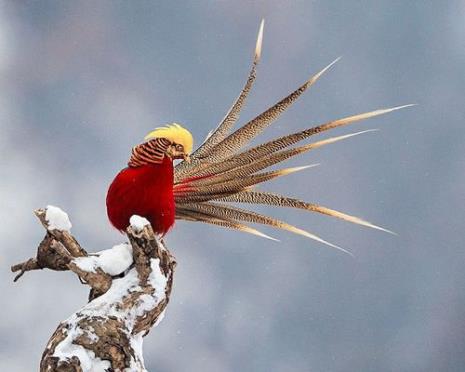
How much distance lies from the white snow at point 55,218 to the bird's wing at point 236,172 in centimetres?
81

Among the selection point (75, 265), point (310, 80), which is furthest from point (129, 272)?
point (310, 80)

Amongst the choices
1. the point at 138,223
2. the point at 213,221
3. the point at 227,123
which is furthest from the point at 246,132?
the point at 138,223

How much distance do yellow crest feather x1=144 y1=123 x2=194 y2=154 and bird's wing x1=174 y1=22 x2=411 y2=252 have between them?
32 centimetres

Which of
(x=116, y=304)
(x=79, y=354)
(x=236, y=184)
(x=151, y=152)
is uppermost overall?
(x=236, y=184)

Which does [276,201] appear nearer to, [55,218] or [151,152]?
[151,152]

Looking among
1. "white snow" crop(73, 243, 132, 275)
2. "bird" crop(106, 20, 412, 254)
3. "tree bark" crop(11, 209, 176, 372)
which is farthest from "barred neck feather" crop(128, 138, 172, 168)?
"white snow" crop(73, 243, 132, 275)

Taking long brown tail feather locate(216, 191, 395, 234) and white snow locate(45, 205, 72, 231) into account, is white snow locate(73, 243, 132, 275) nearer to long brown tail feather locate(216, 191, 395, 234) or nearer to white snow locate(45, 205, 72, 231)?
white snow locate(45, 205, 72, 231)

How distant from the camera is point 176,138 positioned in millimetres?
4379

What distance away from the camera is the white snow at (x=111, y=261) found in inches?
165

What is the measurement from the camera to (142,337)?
428cm

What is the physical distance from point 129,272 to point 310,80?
5.62 ft

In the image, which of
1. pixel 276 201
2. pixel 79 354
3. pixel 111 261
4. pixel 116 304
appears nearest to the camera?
pixel 79 354

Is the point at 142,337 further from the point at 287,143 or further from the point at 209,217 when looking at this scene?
the point at 287,143

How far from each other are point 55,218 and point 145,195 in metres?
0.58
